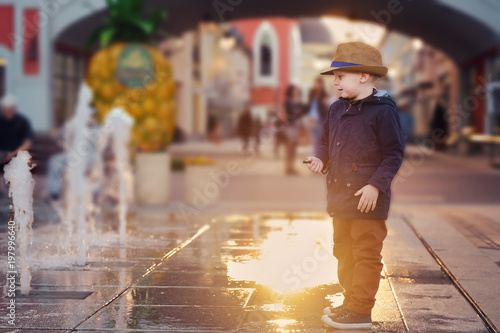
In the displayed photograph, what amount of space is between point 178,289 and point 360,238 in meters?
1.49

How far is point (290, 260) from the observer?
6719 millimetres

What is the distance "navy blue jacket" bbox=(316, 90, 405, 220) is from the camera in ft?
15.1

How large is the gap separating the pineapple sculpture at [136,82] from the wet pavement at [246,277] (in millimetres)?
3455

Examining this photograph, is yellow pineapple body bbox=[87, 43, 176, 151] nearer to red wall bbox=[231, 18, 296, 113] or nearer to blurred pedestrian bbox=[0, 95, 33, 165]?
blurred pedestrian bbox=[0, 95, 33, 165]

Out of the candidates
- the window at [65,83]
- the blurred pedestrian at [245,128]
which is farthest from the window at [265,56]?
the window at [65,83]

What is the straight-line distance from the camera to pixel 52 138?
20.4 meters

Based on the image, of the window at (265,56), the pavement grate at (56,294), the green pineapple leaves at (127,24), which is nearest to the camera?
the pavement grate at (56,294)

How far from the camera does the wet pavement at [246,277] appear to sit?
184 inches

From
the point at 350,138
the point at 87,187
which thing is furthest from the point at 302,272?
the point at 87,187

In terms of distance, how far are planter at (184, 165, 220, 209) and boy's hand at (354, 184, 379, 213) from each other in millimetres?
7084

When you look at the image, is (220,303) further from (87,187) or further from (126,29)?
(126,29)

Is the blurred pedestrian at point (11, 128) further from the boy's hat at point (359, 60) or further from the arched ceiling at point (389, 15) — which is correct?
the arched ceiling at point (389, 15)

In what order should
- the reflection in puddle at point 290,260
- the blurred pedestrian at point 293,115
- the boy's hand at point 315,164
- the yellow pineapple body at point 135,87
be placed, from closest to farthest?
1. the boy's hand at point 315,164
2. the reflection in puddle at point 290,260
3. the yellow pineapple body at point 135,87
4. the blurred pedestrian at point 293,115

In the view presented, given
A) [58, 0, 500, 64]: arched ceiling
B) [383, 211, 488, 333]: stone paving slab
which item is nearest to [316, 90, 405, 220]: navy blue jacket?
[383, 211, 488, 333]: stone paving slab
